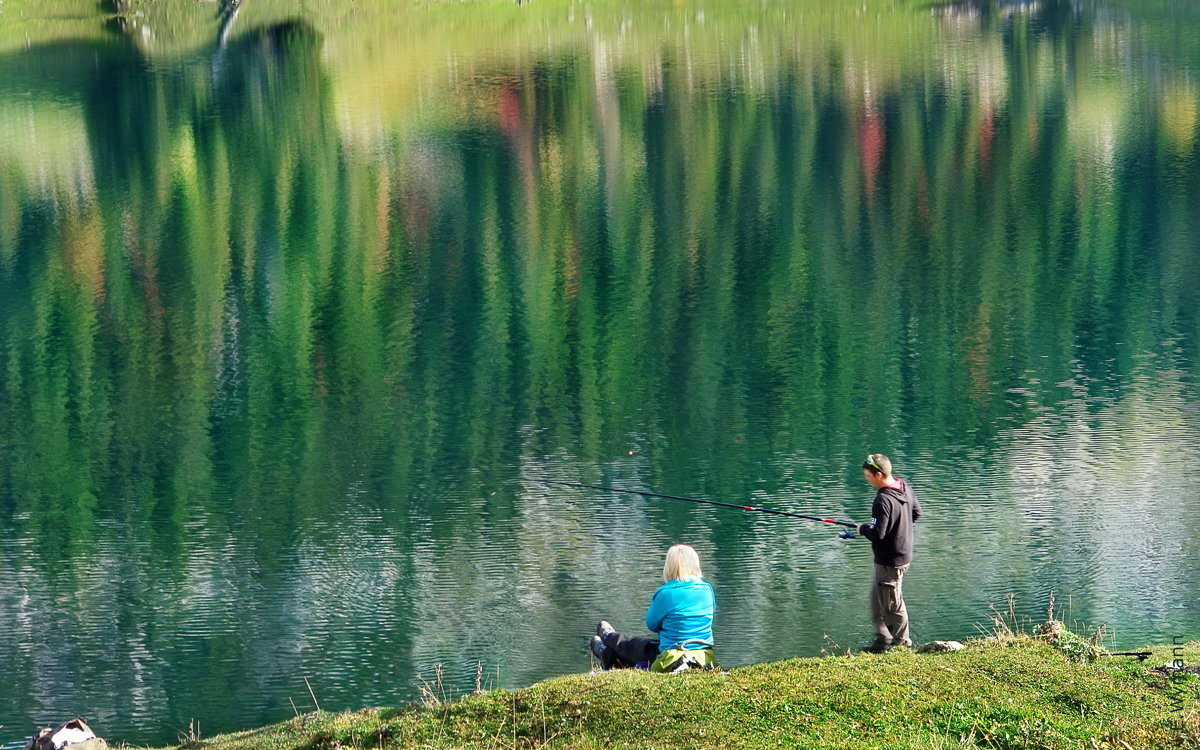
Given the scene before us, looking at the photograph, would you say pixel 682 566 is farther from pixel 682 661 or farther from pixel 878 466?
pixel 878 466

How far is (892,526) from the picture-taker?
9.45 m

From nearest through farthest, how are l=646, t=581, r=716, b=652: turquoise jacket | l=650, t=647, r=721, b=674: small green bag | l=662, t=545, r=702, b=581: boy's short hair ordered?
l=650, t=647, r=721, b=674: small green bag → l=646, t=581, r=716, b=652: turquoise jacket → l=662, t=545, r=702, b=581: boy's short hair

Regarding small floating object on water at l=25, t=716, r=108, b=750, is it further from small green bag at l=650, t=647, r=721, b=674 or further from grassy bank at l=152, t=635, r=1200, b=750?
small green bag at l=650, t=647, r=721, b=674

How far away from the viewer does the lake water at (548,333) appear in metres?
13.6

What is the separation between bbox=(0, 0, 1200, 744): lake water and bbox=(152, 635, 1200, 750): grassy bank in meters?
3.72

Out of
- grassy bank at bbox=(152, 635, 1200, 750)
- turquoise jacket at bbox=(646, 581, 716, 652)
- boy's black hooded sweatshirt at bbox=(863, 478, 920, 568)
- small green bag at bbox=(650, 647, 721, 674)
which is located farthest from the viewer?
boy's black hooded sweatshirt at bbox=(863, 478, 920, 568)

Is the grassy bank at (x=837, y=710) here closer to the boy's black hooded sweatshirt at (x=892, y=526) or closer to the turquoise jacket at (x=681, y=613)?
the turquoise jacket at (x=681, y=613)

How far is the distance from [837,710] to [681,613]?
5.28 feet

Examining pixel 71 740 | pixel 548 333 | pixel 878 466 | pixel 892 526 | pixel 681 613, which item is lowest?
pixel 548 333

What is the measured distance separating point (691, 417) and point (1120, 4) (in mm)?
42319

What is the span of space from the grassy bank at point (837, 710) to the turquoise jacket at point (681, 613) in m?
0.52

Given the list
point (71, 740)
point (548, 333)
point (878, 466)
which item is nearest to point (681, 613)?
point (878, 466)

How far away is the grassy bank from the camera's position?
7273mm

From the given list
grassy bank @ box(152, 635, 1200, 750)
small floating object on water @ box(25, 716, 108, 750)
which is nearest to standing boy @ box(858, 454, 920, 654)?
grassy bank @ box(152, 635, 1200, 750)
